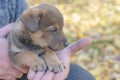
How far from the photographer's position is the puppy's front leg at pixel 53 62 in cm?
251

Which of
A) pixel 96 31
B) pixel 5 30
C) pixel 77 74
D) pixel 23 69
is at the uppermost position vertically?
pixel 5 30

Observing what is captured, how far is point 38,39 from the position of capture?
8.15 ft

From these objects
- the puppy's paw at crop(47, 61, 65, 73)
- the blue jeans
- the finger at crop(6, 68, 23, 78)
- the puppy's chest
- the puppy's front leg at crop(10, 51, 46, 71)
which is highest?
the puppy's chest

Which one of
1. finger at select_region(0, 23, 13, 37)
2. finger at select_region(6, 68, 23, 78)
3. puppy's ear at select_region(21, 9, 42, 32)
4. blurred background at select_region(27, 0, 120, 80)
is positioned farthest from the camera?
blurred background at select_region(27, 0, 120, 80)

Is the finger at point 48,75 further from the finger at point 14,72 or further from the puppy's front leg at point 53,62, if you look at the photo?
the finger at point 14,72

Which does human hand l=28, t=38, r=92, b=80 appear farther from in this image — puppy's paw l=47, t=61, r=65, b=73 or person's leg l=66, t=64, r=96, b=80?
person's leg l=66, t=64, r=96, b=80

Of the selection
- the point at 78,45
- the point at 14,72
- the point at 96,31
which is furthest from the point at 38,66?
the point at 96,31

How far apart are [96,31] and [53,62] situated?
2.76m

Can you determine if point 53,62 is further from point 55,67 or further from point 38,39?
point 38,39

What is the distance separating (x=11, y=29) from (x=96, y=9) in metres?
3.37

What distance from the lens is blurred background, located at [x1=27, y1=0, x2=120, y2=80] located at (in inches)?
177

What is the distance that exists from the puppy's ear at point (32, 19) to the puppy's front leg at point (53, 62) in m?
0.19

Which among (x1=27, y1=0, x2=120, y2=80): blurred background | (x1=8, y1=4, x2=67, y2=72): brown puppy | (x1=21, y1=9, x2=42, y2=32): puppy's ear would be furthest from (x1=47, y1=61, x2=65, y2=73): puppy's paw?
(x1=27, y1=0, x2=120, y2=80): blurred background

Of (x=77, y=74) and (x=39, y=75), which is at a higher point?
(x=39, y=75)
